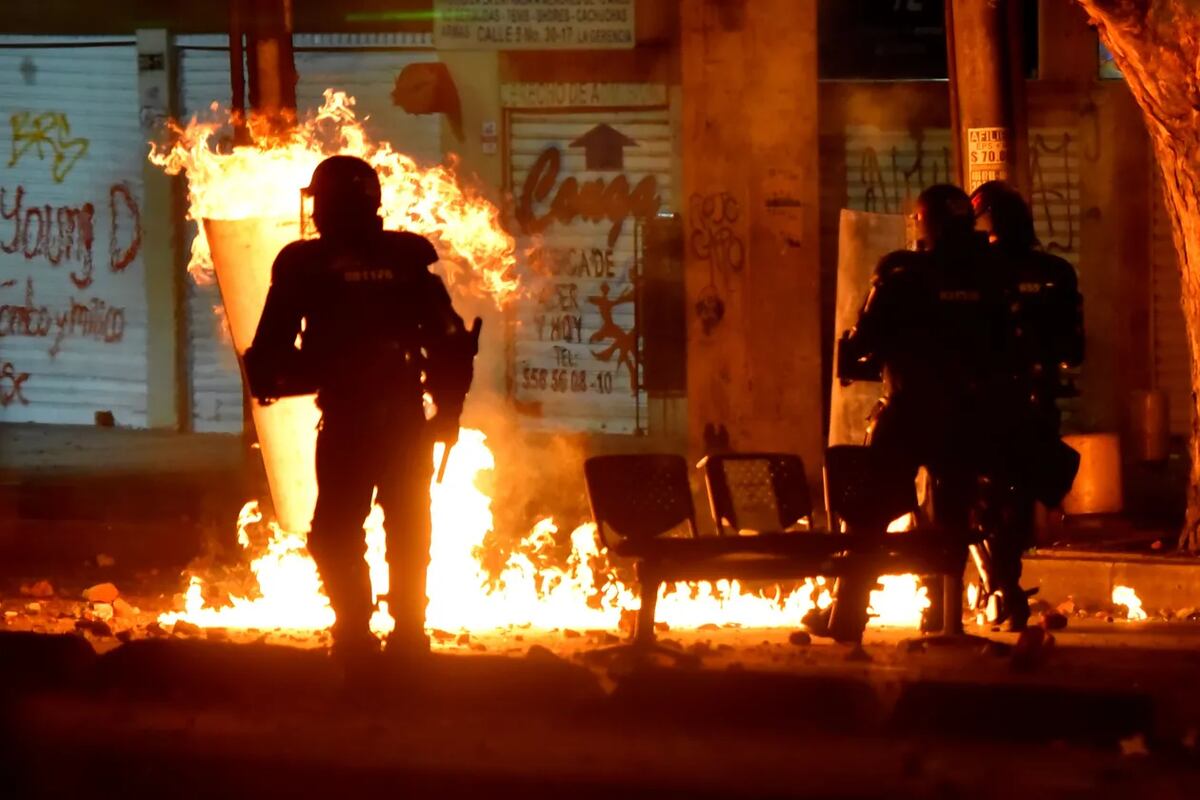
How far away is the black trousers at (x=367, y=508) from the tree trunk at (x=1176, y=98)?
4.19 m

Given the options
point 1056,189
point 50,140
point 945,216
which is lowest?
point 945,216

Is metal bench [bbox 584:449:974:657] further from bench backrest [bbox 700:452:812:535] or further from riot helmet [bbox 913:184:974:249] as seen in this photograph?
riot helmet [bbox 913:184:974:249]

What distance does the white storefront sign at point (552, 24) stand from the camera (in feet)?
49.6

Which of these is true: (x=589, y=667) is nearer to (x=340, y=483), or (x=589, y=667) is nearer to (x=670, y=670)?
(x=670, y=670)

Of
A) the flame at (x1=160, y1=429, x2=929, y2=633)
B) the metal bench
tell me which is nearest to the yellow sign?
the flame at (x1=160, y1=429, x2=929, y2=633)

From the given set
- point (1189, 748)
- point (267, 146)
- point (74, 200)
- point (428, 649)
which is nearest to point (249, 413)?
point (267, 146)

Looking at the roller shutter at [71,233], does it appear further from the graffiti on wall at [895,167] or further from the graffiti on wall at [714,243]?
the graffiti on wall at [714,243]

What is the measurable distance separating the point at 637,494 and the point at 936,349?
1320 mm

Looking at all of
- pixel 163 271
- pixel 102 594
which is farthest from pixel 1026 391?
pixel 163 271

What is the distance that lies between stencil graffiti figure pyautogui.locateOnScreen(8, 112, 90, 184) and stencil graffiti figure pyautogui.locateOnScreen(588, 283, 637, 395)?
5.09 meters

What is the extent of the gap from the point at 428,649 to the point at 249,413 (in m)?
3.19

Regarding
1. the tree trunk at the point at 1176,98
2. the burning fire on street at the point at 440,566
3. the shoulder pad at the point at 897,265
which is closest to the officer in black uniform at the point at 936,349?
the shoulder pad at the point at 897,265

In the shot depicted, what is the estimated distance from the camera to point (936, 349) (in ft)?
23.4

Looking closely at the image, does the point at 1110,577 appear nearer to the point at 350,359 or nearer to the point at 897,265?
the point at 897,265
